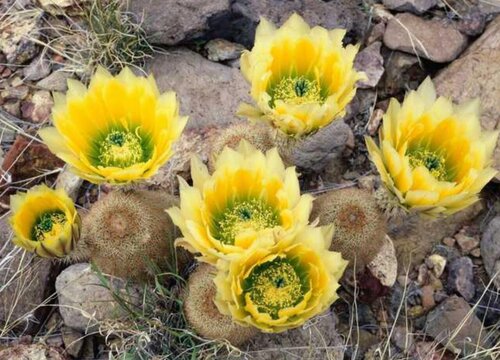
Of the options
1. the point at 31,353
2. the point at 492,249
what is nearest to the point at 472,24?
the point at 492,249

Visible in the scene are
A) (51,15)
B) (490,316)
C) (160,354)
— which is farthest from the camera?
(51,15)

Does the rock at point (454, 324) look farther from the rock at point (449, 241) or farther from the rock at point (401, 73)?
the rock at point (401, 73)

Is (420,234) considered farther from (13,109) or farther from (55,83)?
(13,109)

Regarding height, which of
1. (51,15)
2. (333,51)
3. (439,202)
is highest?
(333,51)

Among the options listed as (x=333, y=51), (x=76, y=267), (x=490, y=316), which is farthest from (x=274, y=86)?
(x=490, y=316)

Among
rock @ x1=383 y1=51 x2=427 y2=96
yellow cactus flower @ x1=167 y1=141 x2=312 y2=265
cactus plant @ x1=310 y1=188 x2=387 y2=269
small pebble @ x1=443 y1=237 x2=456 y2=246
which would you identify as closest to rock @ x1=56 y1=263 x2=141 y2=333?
yellow cactus flower @ x1=167 y1=141 x2=312 y2=265

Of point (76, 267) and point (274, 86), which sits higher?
point (274, 86)

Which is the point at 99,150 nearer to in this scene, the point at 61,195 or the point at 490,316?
the point at 61,195
